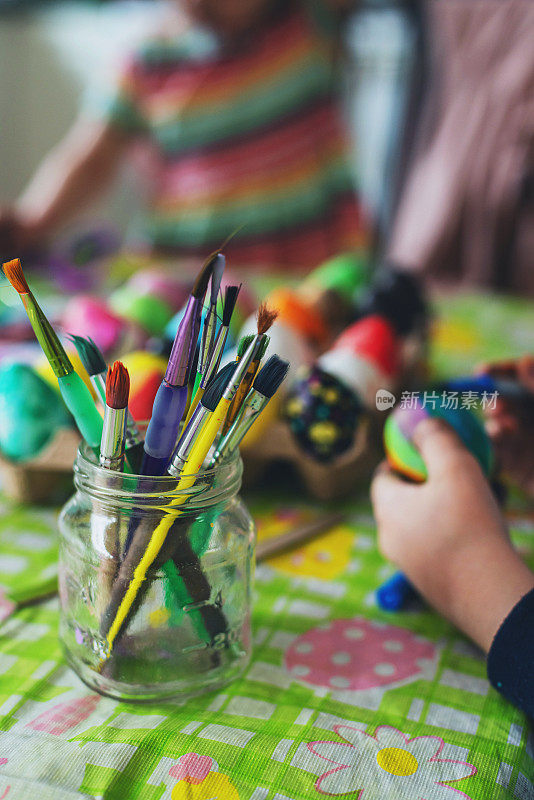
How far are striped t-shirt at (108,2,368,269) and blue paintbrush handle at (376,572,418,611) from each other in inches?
40.3

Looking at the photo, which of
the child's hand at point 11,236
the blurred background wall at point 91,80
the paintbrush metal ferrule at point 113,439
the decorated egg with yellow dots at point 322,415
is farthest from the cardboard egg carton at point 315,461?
the blurred background wall at point 91,80

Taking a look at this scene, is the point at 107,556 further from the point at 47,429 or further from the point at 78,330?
the point at 78,330

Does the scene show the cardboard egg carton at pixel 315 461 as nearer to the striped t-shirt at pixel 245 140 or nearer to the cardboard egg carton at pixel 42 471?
the cardboard egg carton at pixel 42 471

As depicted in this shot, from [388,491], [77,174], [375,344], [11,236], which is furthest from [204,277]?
[77,174]

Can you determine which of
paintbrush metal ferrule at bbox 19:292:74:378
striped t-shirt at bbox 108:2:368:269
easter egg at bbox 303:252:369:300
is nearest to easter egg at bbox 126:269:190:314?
easter egg at bbox 303:252:369:300

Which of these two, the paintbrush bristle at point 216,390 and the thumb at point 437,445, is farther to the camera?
the thumb at point 437,445

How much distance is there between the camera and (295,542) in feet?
1.60

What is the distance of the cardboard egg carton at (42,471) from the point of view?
0.50m

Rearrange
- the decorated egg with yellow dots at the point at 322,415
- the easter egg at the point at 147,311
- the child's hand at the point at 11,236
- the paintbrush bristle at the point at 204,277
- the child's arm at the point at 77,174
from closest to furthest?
1. the paintbrush bristle at the point at 204,277
2. the decorated egg with yellow dots at the point at 322,415
3. the easter egg at the point at 147,311
4. the child's hand at the point at 11,236
5. the child's arm at the point at 77,174

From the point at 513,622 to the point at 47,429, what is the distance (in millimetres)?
331

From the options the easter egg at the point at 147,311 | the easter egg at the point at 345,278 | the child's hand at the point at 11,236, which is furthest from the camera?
the child's hand at the point at 11,236

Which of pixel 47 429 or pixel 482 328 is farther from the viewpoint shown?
pixel 482 328

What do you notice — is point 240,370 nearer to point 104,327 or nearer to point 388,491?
point 388,491

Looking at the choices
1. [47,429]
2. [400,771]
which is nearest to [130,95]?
[47,429]
